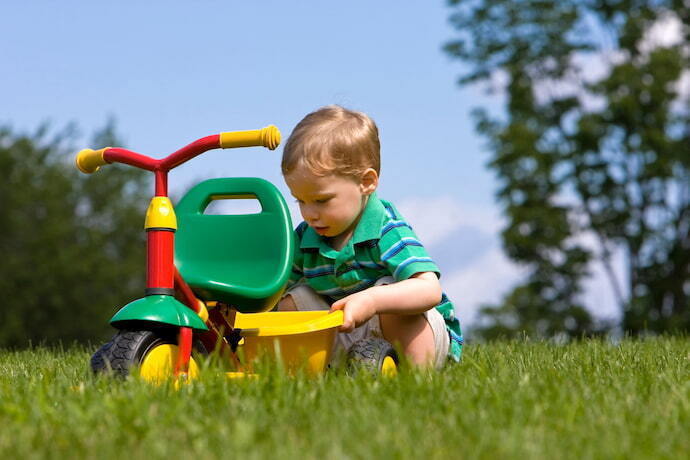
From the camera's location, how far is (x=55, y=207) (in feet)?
81.6

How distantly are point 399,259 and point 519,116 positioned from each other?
15.6m

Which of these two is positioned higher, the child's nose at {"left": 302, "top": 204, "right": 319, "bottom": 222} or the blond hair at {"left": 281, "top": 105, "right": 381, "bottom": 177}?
the blond hair at {"left": 281, "top": 105, "right": 381, "bottom": 177}

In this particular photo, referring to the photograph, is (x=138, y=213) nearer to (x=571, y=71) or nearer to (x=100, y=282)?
(x=100, y=282)

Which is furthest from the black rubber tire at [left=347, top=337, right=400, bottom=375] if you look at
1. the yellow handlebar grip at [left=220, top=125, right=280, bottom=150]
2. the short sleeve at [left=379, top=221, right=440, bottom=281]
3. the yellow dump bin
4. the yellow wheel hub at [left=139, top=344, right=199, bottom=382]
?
the yellow handlebar grip at [left=220, top=125, right=280, bottom=150]

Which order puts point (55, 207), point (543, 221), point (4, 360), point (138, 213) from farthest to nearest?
point (138, 213) → point (55, 207) → point (543, 221) → point (4, 360)

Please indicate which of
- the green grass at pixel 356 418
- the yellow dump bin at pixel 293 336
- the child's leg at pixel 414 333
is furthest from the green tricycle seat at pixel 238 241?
the green grass at pixel 356 418

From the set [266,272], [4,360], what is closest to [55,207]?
[4,360]

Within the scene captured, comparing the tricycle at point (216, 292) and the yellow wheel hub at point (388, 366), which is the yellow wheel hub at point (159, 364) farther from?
the yellow wheel hub at point (388, 366)

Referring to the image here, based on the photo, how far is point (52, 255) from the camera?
2427 centimetres

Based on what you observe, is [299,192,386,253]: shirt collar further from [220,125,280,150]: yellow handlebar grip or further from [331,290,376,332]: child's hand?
[220,125,280,150]: yellow handlebar grip

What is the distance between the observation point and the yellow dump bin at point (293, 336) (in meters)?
3.28

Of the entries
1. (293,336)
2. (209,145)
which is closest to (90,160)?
(209,145)

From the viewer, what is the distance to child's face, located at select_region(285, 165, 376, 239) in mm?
3625

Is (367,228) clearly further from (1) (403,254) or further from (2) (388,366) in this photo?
(2) (388,366)
